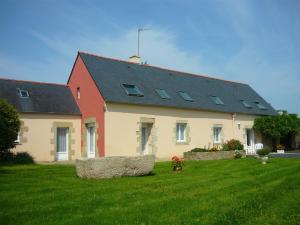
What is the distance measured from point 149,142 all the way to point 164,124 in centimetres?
143

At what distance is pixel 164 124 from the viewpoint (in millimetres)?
21547

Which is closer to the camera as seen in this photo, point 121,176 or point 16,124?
point 121,176

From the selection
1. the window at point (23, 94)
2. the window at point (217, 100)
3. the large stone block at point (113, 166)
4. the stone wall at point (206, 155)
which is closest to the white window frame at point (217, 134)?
the window at point (217, 100)

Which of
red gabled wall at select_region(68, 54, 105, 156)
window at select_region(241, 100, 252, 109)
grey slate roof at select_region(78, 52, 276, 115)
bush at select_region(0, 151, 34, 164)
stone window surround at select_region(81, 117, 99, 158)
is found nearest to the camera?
bush at select_region(0, 151, 34, 164)

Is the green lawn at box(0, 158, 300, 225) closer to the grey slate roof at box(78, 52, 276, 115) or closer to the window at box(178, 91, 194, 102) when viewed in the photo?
the grey slate roof at box(78, 52, 276, 115)

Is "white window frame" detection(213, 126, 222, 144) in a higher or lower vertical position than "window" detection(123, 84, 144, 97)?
lower

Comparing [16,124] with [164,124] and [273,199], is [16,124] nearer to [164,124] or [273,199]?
[164,124]

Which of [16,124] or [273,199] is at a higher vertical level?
[16,124]

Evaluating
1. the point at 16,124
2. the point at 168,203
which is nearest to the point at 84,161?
the point at 168,203

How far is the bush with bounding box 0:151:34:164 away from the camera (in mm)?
17812

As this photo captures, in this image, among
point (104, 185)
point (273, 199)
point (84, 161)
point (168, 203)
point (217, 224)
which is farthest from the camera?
point (84, 161)

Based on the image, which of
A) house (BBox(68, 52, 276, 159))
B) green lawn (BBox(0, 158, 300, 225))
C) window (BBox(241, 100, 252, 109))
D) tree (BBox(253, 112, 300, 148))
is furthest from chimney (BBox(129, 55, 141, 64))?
green lawn (BBox(0, 158, 300, 225))

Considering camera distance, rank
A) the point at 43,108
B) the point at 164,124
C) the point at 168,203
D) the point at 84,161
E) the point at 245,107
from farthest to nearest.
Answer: the point at 245,107 → the point at 164,124 → the point at 43,108 → the point at 84,161 → the point at 168,203

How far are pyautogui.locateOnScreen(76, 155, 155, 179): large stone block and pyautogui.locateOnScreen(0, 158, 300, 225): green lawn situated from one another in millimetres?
431
